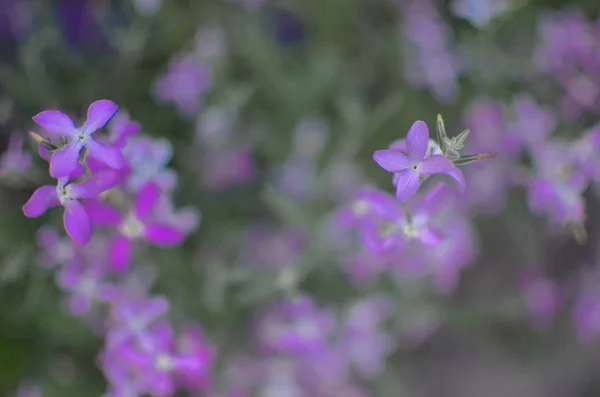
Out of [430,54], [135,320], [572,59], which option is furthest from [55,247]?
[572,59]

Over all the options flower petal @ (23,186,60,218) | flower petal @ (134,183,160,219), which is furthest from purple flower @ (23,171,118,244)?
flower petal @ (134,183,160,219)

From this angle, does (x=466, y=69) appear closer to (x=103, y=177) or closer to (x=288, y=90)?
(x=288, y=90)

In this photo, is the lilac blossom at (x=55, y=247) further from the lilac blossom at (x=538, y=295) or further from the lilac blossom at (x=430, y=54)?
the lilac blossom at (x=538, y=295)

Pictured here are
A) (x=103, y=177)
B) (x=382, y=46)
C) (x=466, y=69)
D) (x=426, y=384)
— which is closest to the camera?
(x=103, y=177)

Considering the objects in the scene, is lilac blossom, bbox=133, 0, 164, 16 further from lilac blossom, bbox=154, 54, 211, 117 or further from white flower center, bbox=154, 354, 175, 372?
white flower center, bbox=154, 354, 175, 372

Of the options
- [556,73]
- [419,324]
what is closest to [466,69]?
[556,73]

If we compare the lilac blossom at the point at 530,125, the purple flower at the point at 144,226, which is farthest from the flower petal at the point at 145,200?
the lilac blossom at the point at 530,125
